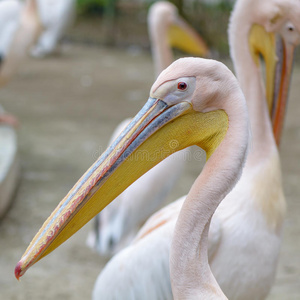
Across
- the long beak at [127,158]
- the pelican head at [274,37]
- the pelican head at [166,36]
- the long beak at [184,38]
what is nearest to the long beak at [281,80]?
the pelican head at [274,37]

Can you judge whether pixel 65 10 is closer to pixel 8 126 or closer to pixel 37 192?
pixel 8 126

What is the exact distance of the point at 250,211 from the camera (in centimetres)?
236

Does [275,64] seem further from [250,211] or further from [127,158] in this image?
[127,158]

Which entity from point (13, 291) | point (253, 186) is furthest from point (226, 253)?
point (13, 291)

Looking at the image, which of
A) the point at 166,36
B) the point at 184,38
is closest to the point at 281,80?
the point at 166,36

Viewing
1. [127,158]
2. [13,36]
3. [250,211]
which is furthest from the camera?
[13,36]

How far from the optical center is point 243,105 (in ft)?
5.58

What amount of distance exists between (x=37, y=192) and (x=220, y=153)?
3.42 metres

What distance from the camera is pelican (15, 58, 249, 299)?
1641mm

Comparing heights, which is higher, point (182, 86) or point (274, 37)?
point (182, 86)

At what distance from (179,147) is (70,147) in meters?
4.35

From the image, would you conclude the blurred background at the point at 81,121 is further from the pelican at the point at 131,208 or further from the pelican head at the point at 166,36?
the pelican head at the point at 166,36

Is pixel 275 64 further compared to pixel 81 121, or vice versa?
pixel 81 121

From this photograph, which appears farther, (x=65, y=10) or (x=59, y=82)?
(x=65, y=10)
